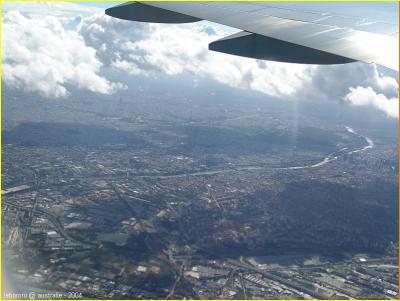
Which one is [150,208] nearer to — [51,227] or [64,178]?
[51,227]

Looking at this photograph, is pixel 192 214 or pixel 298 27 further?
pixel 192 214

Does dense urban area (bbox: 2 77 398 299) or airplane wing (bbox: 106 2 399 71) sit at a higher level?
airplane wing (bbox: 106 2 399 71)

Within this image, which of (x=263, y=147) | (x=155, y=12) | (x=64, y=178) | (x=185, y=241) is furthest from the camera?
(x=263, y=147)

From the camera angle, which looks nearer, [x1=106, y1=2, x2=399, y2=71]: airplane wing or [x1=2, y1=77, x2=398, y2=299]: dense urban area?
[x1=106, y1=2, x2=399, y2=71]: airplane wing

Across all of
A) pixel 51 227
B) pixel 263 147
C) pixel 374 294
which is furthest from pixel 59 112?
pixel 374 294

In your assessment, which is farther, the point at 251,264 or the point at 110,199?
the point at 110,199

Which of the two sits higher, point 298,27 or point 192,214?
point 298,27
